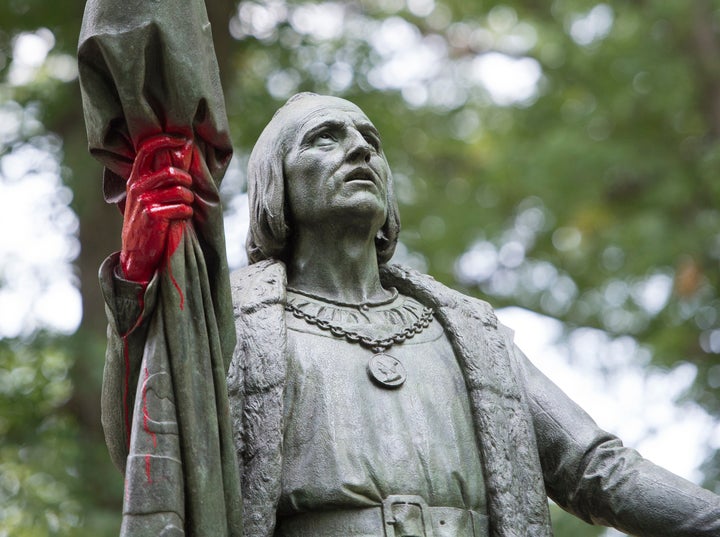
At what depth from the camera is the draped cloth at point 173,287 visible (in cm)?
485

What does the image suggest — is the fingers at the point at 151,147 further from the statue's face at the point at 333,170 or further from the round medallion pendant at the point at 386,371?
the round medallion pendant at the point at 386,371

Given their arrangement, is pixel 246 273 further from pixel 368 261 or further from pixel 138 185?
pixel 138 185

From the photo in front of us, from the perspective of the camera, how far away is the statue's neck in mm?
5902

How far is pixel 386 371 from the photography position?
5621mm

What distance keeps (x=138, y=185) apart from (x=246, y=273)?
92 centimetres

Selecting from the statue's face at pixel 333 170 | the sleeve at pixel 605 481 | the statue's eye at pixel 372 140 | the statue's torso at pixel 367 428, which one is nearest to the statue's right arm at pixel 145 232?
the statue's torso at pixel 367 428

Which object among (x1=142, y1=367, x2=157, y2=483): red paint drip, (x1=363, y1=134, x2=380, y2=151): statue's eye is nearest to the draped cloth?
(x1=142, y1=367, x2=157, y2=483): red paint drip

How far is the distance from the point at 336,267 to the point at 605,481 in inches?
45.0

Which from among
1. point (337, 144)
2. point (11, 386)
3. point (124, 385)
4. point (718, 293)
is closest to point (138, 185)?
point (124, 385)

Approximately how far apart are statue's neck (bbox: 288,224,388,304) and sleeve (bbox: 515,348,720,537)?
0.63m

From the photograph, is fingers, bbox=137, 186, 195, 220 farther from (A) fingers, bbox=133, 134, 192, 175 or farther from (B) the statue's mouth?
A: (B) the statue's mouth

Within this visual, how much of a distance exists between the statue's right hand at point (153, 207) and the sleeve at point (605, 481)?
1.49 meters

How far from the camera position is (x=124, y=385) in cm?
512

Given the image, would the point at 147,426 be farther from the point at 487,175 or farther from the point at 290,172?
the point at 487,175
